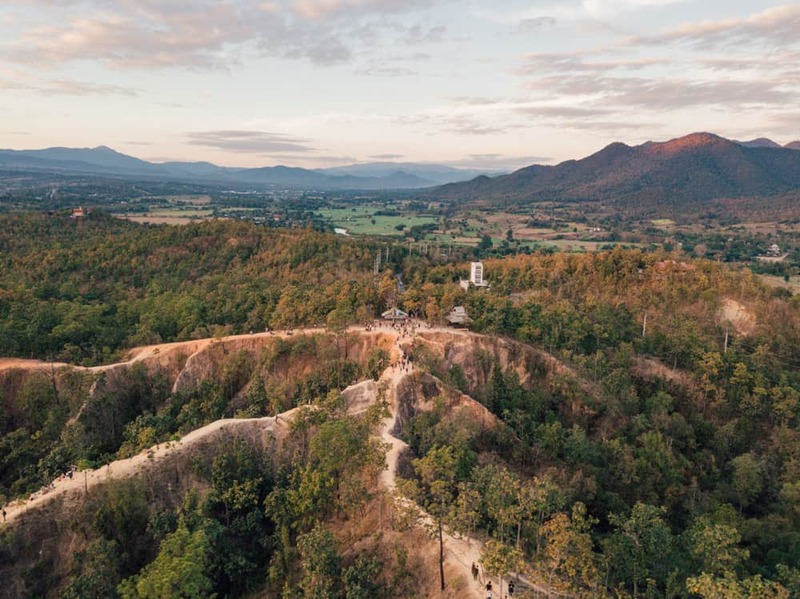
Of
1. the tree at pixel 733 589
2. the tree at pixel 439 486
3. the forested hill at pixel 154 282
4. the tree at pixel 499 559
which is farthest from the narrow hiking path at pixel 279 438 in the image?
the forested hill at pixel 154 282

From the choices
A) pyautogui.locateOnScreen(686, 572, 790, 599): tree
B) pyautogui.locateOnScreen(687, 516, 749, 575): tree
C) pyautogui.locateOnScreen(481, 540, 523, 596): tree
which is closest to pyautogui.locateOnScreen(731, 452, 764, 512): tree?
pyautogui.locateOnScreen(687, 516, 749, 575): tree

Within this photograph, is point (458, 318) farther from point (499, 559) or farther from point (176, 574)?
point (176, 574)

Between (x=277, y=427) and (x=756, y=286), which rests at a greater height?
(x=756, y=286)

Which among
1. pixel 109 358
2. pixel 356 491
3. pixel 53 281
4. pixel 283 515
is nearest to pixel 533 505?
pixel 356 491

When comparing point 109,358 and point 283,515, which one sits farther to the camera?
point 109,358

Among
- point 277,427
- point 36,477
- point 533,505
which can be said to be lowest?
point 36,477

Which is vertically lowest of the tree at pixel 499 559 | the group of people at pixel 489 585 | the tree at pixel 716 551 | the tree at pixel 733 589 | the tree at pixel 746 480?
the tree at pixel 746 480

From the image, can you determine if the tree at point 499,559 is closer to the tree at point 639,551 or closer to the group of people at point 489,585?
the group of people at point 489,585

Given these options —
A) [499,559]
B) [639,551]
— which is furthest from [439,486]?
[639,551]

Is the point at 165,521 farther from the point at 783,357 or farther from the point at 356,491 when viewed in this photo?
the point at 783,357
